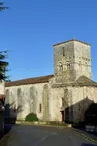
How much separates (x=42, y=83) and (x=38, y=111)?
5094 mm

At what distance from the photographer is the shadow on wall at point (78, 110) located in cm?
4829

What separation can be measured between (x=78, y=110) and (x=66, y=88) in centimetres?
446

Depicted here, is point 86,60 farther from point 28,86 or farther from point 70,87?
point 28,86

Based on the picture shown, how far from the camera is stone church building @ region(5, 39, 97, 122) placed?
1938 inches

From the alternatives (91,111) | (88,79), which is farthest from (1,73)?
(88,79)

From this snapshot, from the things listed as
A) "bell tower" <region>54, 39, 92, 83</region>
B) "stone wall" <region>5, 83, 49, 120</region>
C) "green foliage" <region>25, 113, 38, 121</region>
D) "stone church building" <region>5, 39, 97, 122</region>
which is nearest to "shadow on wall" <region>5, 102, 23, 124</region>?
"stone wall" <region>5, 83, 49, 120</region>

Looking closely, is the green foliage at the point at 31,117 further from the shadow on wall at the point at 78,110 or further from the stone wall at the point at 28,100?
the shadow on wall at the point at 78,110

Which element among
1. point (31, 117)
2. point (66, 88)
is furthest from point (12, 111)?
point (66, 88)

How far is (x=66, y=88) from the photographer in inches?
1996

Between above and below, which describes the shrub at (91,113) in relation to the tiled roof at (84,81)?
below

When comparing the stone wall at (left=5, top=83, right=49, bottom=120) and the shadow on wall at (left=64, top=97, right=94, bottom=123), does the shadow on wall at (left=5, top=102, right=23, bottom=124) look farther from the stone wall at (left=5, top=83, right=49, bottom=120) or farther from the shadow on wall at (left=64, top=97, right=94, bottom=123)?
the shadow on wall at (left=64, top=97, right=94, bottom=123)

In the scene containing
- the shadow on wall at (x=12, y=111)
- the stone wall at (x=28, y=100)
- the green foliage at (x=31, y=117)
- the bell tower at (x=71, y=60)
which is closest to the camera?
the bell tower at (x=71, y=60)

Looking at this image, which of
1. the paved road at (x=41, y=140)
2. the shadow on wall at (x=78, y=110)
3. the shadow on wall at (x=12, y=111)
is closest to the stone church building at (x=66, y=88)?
the shadow on wall at (x=78, y=110)

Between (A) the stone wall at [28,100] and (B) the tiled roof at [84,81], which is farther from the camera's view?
(A) the stone wall at [28,100]
